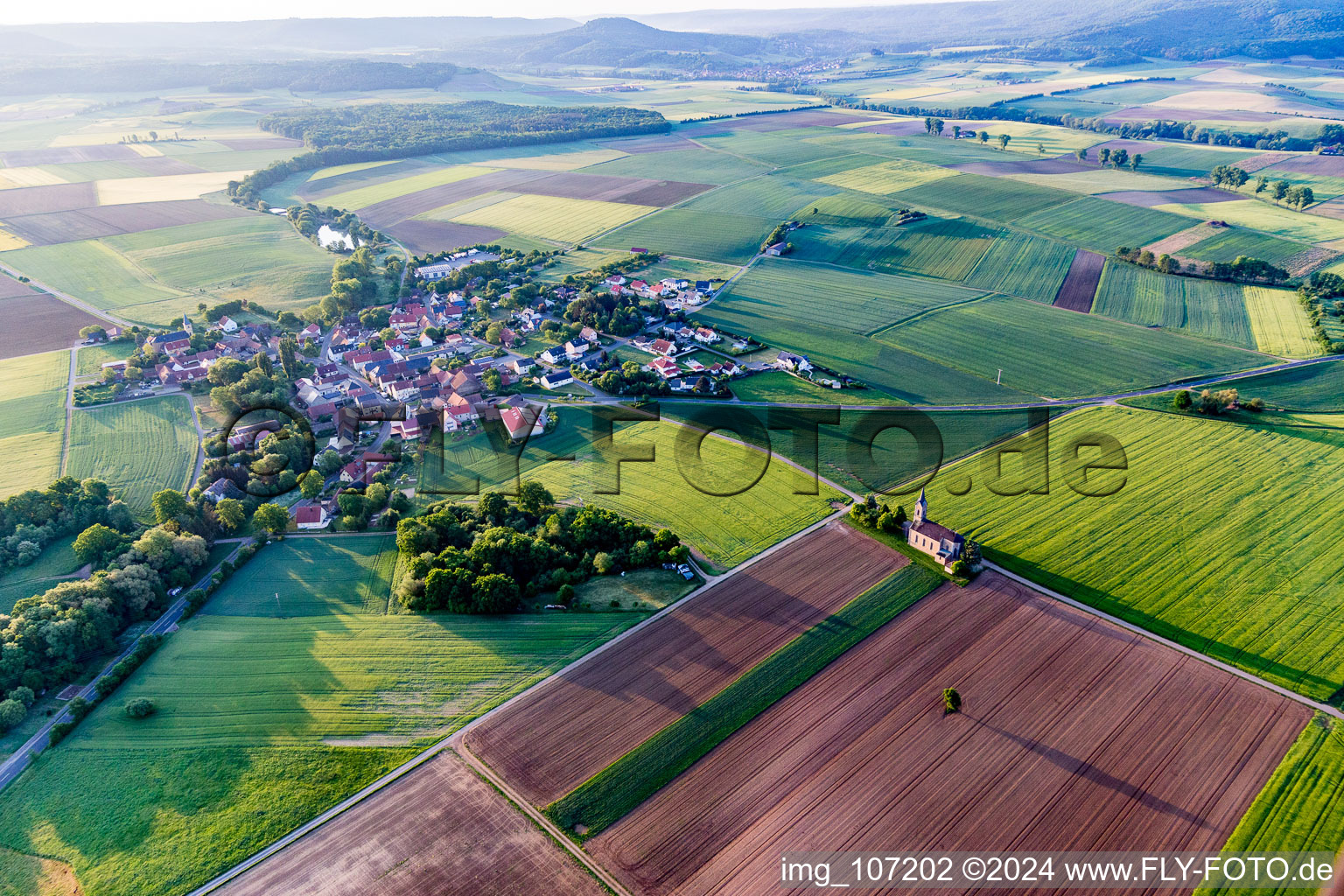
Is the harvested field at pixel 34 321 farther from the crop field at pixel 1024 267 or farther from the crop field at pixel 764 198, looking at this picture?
the crop field at pixel 1024 267

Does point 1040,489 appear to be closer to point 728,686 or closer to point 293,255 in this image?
point 728,686

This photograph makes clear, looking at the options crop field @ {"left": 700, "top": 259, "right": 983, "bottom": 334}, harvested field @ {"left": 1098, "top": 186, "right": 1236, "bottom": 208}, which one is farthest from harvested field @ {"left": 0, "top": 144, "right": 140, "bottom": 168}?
harvested field @ {"left": 1098, "top": 186, "right": 1236, "bottom": 208}

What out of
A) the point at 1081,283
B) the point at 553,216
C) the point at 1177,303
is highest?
the point at 553,216

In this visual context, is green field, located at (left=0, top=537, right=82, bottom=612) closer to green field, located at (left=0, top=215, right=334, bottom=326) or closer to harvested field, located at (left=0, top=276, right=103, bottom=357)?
→ harvested field, located at (left=0, top=276, right=103, bottom=357)

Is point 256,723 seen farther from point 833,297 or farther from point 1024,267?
point 1024,267

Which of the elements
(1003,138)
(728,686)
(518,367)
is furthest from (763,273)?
(1003,138)

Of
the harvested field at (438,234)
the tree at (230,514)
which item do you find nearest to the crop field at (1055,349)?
the tree at (230,514)

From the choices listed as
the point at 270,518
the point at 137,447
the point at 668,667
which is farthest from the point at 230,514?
the point at 668,667
